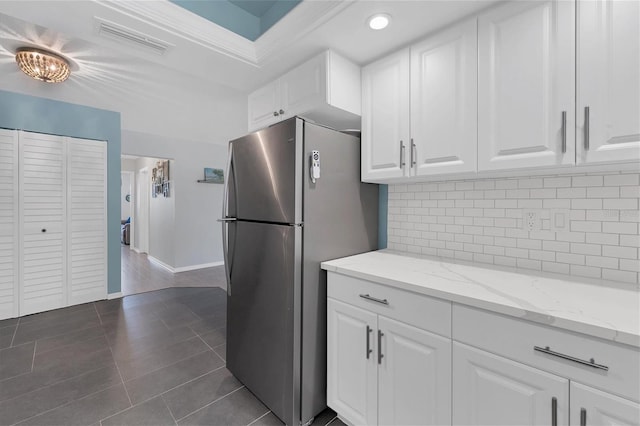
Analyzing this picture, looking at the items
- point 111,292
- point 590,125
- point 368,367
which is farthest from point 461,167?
point 111,292

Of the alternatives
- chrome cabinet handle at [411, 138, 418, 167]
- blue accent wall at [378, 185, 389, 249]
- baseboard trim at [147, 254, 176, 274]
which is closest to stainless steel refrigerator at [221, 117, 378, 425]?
blue accent wall at [378, 185, 389, 249]

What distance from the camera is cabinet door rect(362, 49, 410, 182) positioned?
1.63 metres

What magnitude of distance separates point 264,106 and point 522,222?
1910mm

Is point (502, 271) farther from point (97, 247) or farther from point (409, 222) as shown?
point (97, 247)

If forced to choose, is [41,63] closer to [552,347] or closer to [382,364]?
[382,364]

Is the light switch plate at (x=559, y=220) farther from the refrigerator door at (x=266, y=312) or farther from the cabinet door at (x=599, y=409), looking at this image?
the refrigerator door at (x=266, y=312)

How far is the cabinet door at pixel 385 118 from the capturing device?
163 centimetres

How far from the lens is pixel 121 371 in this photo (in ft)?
6.75

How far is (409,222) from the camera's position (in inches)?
77.6

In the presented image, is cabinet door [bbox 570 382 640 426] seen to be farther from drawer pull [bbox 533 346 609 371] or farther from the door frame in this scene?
the door frame

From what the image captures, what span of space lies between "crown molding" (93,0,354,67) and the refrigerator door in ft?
3.67

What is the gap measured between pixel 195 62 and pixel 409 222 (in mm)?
1854

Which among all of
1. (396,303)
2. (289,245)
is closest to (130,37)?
(289,245)

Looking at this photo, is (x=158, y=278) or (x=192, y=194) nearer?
(x=158, y=278)
